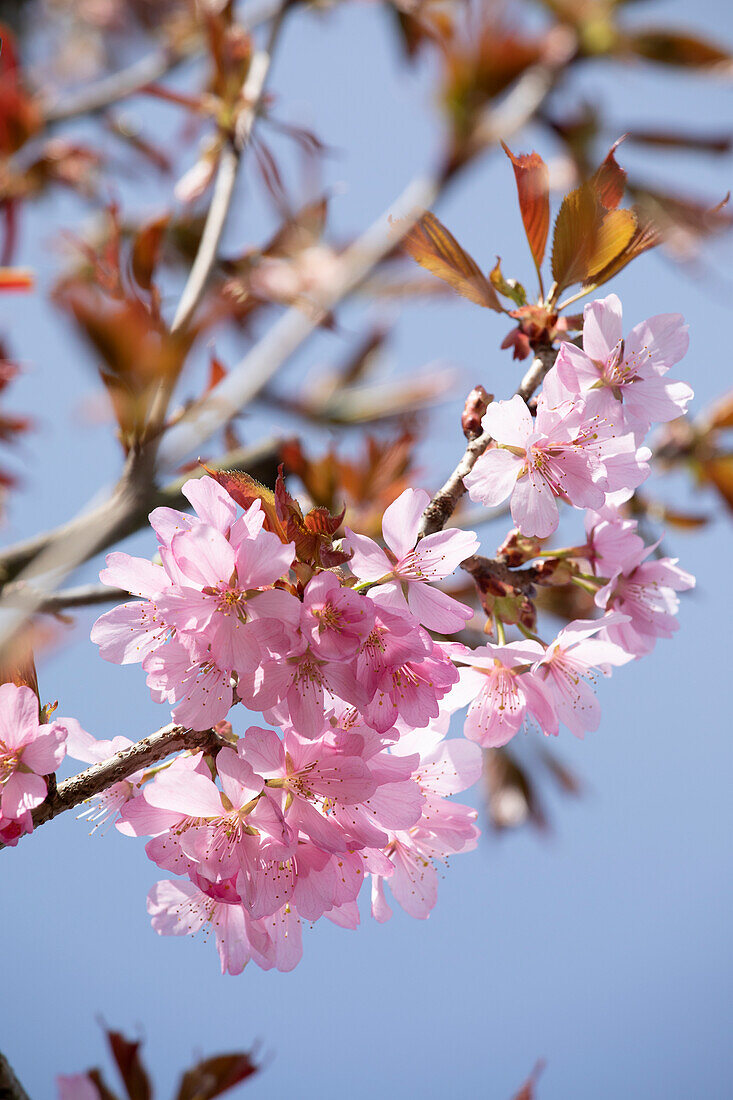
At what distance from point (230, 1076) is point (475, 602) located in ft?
3.10

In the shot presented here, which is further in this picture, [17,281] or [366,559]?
[17,281]

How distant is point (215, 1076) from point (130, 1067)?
4.8 inches

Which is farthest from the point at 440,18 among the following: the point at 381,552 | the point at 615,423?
the point at 381,552

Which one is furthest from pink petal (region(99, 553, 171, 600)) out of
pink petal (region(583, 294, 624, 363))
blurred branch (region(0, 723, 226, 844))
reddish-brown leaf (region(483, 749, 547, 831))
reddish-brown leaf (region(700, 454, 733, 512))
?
reddish-brown leaf (region(483, 749, 547, 831))

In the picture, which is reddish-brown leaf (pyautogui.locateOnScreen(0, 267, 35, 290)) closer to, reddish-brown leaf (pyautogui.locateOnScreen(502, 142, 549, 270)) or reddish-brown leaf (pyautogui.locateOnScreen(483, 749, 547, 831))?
reddish-brown leaf (pyautogui.locateOnScreen(502, 142, 549, 270))

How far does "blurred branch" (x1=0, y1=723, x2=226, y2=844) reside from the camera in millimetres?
719

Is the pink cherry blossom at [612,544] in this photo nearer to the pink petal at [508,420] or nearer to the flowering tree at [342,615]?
the flowering tree at [342,615]

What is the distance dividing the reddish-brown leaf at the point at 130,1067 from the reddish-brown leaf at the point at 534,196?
3.84ft

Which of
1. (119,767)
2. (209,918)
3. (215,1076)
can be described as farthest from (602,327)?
(215,1076)

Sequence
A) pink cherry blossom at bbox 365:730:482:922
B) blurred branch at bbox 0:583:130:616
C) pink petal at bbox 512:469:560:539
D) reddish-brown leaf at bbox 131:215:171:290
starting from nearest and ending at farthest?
pink petal at bbox 512:469:560:539, pink cherry blossom at bbox 365:730:482:922, blurred branch at bbox 0:583:130:616, reddish-brown leaf at bbox 131:215:171:290

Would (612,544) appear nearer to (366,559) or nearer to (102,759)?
(366,559)

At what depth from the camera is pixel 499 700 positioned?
0.82 meters

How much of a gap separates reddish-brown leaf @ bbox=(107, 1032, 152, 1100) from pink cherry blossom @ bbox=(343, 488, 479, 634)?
0.84 meters

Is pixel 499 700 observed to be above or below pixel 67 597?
below
